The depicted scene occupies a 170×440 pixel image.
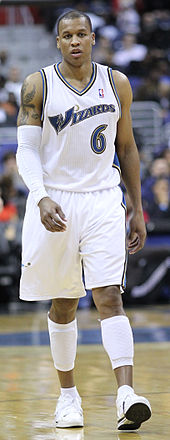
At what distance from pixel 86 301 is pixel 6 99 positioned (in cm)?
539

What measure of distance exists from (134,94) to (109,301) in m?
11.3

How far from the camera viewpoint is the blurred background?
33.7 ft

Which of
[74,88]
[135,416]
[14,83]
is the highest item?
[74,88]

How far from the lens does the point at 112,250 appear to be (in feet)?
12.8

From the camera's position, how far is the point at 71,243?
13.0 ft

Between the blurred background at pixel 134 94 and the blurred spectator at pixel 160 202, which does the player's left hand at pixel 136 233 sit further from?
the blurred spectator at pixel 160 202

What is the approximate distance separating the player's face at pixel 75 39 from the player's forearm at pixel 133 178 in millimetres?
521

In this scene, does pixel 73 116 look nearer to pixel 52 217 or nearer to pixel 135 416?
pixel 52 217

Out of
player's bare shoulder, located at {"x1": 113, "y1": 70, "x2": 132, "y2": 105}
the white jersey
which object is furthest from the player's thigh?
player's bare shoulder, located at {"x1": 113, "y1": 70, "x2": 132, "y2": 105}

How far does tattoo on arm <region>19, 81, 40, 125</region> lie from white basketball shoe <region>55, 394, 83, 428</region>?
1316 millimetres

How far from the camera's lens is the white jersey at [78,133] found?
3959 mm

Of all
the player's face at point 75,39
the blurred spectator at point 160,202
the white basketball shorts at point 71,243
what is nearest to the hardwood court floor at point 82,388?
the white basketball shorts at point 71,243

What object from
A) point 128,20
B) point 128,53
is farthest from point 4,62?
point 128,20

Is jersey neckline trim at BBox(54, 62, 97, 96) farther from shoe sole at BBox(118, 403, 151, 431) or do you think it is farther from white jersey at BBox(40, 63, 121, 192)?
shoe sole at BBox(118, 403, 151, 431)
